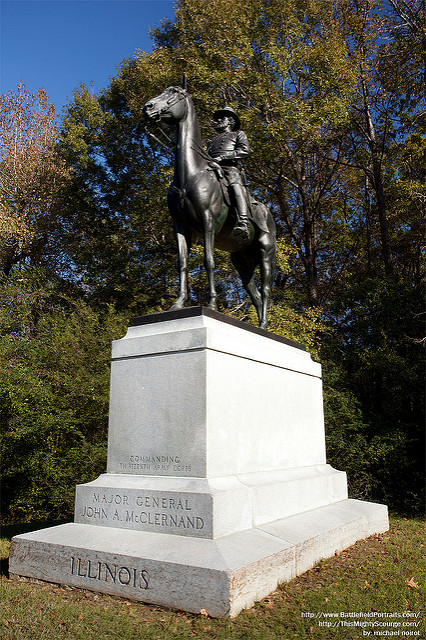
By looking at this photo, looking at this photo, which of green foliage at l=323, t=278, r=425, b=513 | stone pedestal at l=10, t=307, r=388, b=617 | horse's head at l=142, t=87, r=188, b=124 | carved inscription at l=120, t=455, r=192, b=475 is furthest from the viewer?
green foliage at l=323, t=278, r=425, b=513

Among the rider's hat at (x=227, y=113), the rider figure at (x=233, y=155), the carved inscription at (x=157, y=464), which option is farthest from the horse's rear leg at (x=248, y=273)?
the carved inscription at (x=157, y=464)

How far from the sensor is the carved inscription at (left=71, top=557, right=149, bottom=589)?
14.2 feet

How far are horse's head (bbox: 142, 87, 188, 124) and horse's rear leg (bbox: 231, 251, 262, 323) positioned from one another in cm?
246

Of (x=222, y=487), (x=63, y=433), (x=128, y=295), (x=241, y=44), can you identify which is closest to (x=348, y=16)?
(x=241, y=44)

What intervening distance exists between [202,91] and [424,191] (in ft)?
24.8

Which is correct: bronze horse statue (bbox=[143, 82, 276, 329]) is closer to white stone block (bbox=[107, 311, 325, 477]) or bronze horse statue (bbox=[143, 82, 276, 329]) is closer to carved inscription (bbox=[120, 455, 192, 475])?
white stone block (bbox=[107, 311, 325, 477])

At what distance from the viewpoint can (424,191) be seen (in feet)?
51.1

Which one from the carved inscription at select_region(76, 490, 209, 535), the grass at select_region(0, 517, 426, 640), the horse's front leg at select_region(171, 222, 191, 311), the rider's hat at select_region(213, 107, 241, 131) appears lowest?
the grass at select_region(0, 517, 426, 640)

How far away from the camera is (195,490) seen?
16.0 ft

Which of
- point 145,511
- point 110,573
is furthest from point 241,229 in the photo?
point 110,573

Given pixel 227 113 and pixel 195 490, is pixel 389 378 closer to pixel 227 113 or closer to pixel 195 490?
pixel 227 113

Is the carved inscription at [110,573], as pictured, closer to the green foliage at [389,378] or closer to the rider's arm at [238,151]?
the rider's arm at [238,151]

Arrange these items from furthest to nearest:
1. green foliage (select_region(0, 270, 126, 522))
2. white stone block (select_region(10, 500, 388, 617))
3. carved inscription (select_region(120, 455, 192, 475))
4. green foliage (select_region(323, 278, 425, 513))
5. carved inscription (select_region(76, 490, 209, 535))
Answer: green foliage (select_region(323, 278, 425, 513)) → green foliage (select_region(0, 270, 126, 522)) → carved inscription (select_region(120, 455, 192, 475)) → carved inscription (select_region(76, 490, 209, 535)) → white stone block (select_region(10, 500, 388, 617))

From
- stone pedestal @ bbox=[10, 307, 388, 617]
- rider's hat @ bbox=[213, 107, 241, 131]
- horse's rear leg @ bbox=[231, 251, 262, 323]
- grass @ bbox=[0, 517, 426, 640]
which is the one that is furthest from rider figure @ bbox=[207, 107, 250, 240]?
grass @ bbox=[0, 517, 426, 640]
